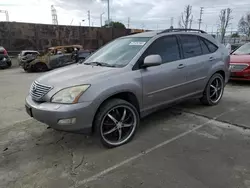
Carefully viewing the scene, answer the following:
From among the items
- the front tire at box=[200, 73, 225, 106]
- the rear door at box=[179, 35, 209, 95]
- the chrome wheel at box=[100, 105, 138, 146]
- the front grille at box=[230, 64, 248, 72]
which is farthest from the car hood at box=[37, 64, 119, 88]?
the front grille at box=[230, 64, 248, 72]

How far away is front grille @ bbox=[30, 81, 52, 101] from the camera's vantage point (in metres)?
3.09

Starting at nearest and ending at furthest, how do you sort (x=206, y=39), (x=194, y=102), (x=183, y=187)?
1. (x=183, y=187)
2. (x=206, y=39)
3. (x=194, y=102)

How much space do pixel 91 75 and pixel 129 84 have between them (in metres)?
0.58

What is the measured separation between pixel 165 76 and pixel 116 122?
1202 mm

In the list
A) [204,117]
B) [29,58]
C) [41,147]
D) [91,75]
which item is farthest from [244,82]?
[29,58]

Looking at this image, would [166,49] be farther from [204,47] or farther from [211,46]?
[211,46]

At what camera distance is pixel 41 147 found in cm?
340

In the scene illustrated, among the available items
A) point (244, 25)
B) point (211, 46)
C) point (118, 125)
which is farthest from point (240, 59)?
point (244, 25)

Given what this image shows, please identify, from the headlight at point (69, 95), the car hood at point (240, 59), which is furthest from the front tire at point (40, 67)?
the headlight at point (69, 95)

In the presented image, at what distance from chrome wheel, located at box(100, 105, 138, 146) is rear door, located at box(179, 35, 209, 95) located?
151 centimetres

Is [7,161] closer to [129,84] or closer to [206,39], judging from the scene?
[129,84]

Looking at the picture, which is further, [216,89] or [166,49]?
[216,89]

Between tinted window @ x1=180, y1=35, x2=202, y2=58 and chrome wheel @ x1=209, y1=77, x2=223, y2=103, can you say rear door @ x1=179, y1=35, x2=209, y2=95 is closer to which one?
tinted window @ x1=180, y1=35, x2=202, y2=58

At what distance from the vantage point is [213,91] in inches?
200
